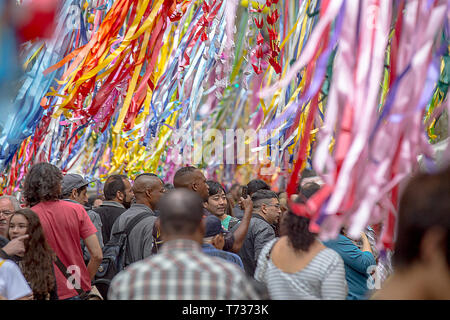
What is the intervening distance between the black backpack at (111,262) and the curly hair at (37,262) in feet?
2.58

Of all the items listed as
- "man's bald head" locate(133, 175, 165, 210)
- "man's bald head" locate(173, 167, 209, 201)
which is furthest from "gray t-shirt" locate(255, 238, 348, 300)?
"man's bald head" locate(133, 175, 165, 210)

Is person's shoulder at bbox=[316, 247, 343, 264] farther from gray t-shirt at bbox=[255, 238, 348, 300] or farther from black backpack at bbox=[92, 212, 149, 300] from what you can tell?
black backpack at bbox=[92, 212, 149, 300]

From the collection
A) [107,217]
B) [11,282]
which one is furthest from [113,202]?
[11,282]

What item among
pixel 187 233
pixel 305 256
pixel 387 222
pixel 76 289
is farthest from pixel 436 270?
pixel 76 289

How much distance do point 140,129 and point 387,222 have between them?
2957 millimetres

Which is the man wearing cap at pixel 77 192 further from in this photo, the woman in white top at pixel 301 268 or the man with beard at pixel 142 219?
the woman in white top at pixel 301 268

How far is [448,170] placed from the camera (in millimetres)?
1702

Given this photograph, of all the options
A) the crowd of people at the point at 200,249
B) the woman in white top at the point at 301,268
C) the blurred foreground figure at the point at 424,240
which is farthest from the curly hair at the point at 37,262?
the blurred foreground figure at the point at 424,240

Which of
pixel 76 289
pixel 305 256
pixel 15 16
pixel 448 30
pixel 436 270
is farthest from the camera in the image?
pixel 76 289

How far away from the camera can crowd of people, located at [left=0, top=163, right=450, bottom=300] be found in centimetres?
169

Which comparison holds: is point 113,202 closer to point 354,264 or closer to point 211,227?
point 211,227

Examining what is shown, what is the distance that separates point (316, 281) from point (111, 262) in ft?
5.62

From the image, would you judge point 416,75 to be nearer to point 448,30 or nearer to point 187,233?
point 448,30

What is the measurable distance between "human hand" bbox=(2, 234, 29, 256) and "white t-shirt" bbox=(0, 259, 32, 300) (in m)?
0.28
